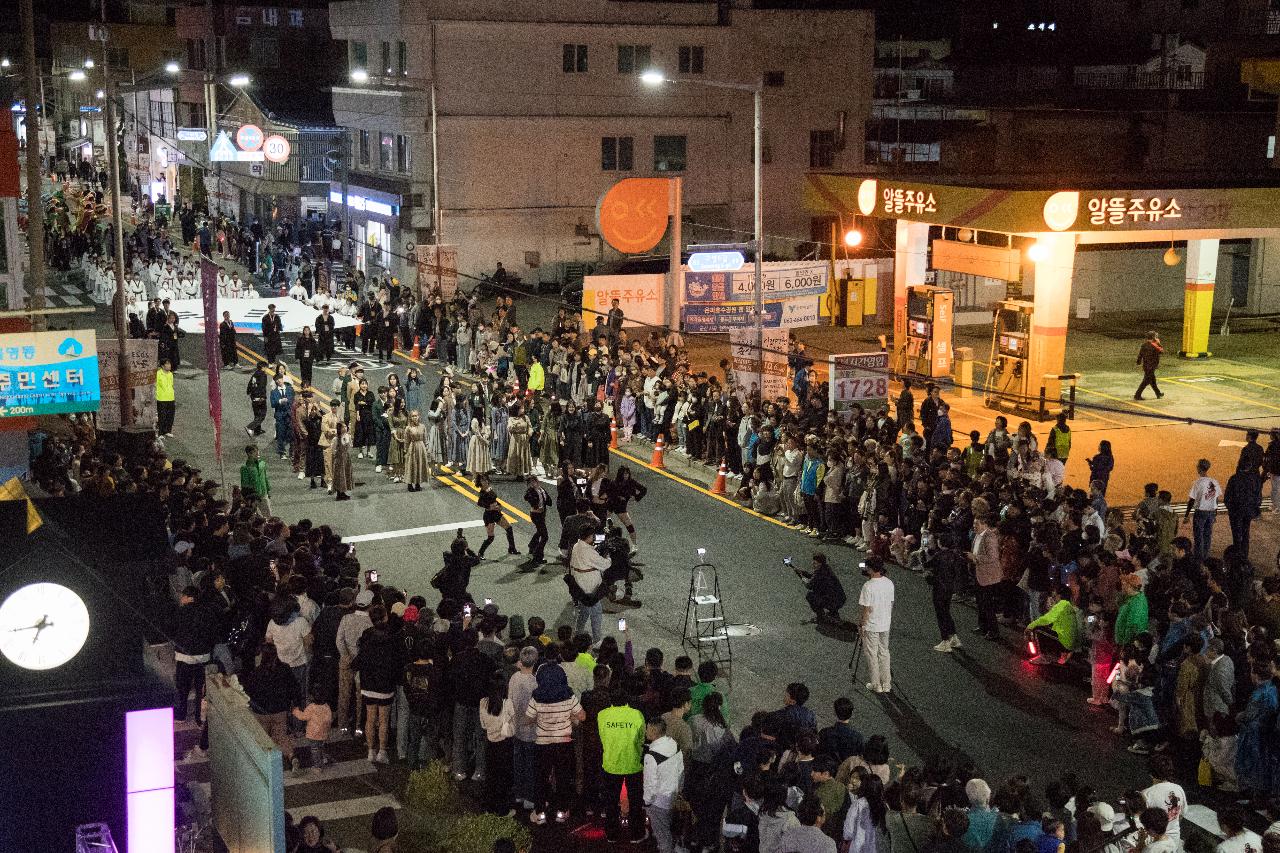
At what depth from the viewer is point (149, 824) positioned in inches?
438

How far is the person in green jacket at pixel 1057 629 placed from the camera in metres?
17.3

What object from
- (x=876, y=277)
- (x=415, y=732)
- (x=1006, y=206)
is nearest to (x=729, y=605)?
(x=415, y=732)

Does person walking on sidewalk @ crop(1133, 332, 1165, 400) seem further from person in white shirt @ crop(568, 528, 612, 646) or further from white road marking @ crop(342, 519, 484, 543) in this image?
person in white shirt @ crop(568, 528, 612, 646)

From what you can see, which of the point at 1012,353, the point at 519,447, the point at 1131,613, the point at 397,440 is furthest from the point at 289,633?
the point at 1012,353

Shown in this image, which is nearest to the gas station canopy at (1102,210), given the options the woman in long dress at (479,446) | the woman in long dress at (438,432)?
the woman in long dress at (479,446)

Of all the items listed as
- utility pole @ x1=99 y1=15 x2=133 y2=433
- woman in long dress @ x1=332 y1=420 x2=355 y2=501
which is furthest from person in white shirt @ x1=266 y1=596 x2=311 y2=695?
utility pole @ x1=99 y1=15 x2=133 y2=433

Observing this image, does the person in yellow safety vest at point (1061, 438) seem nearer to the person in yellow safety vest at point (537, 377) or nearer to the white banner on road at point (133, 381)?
the person in yellow safety vest at point (537, 377)

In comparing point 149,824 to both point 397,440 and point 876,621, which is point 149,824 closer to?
point 876,621

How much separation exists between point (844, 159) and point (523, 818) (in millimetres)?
45241

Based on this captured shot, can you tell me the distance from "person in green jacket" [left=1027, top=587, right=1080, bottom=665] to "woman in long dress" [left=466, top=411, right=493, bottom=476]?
37.0ft

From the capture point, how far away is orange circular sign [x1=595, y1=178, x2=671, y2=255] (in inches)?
1355

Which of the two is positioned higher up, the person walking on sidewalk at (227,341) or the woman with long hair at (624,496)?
the person walking on sidewalk at (227,341)

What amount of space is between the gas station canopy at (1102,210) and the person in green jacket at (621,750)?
65.0 ft

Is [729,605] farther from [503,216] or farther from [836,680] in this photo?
[503,216]
